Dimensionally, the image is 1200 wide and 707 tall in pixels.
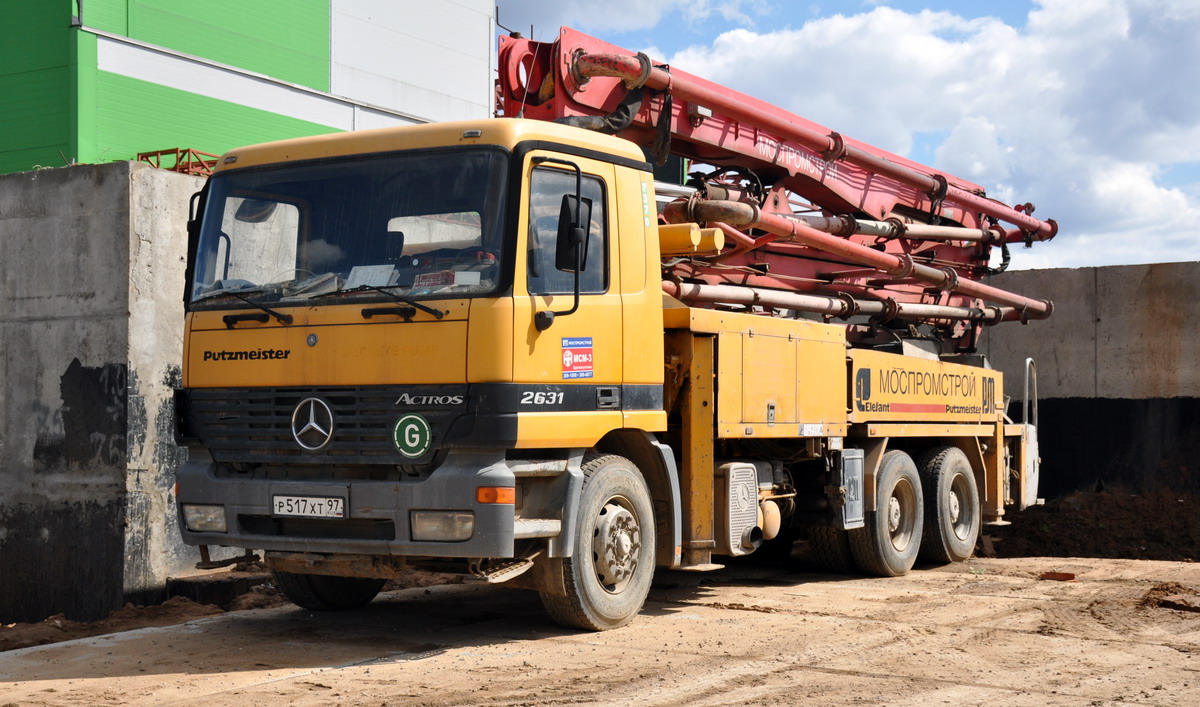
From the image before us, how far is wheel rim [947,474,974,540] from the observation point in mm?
12906

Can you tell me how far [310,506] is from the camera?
23.7ft

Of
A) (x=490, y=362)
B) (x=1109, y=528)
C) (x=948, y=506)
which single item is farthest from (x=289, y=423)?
(x=1109, y=528)

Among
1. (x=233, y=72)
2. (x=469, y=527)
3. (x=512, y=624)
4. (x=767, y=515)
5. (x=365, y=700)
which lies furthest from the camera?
(x=233, y=72)

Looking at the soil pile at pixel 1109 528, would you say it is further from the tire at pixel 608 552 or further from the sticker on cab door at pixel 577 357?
the sticker on cab door at pixel 577 357

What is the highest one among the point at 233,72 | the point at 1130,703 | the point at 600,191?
the point at 233,72

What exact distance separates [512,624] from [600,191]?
2.79 m

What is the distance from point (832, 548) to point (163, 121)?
24.2 m

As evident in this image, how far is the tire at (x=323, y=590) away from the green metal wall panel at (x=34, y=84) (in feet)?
76.5

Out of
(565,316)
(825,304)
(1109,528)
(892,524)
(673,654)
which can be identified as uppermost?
(825,304)

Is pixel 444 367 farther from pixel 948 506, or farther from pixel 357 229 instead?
pixel 948 506

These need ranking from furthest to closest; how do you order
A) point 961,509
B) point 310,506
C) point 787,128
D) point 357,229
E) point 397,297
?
point 961,509 < point 787,128 < point 357,229 < point 310,506 < point 397,297

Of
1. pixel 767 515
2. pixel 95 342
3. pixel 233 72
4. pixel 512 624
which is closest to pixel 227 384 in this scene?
pixel 512 624

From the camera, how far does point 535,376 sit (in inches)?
281

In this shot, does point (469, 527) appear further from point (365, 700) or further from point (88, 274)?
point (88, 274)
